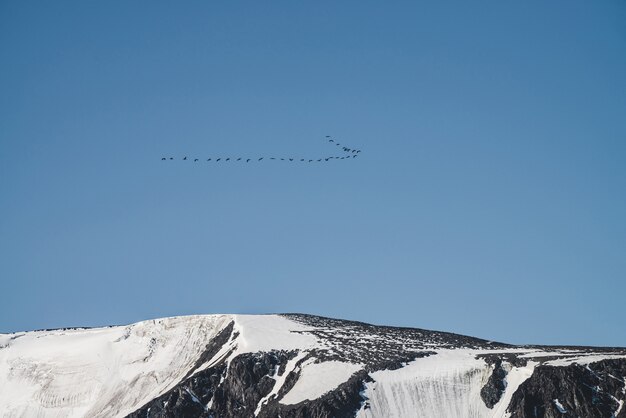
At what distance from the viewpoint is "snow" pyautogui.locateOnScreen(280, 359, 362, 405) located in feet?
593

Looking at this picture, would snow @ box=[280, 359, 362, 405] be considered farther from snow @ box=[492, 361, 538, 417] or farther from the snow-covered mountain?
snow @ box=[492, 361, 538, 417]

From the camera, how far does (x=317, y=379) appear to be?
184m

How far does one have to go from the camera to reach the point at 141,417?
193125 mm

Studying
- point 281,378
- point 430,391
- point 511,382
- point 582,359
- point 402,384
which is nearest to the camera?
point 511,382

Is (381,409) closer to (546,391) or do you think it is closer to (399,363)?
(399,363)

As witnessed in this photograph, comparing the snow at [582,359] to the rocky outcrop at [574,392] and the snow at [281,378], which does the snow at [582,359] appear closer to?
the rocky outcrop at [574,392]

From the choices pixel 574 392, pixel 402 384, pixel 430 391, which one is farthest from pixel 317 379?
pixel 574 392

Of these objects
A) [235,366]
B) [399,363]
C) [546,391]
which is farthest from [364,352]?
[546,391]

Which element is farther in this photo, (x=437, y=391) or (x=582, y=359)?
(x=437, y=391)

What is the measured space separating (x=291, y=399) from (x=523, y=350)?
4305cm

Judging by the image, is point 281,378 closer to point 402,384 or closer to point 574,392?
point 402,384

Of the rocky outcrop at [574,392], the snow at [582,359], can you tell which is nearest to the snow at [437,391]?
the rocky outcrop at [574,392]

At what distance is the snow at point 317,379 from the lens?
18062 cm

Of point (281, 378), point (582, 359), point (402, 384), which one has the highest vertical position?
point (582, 359)
